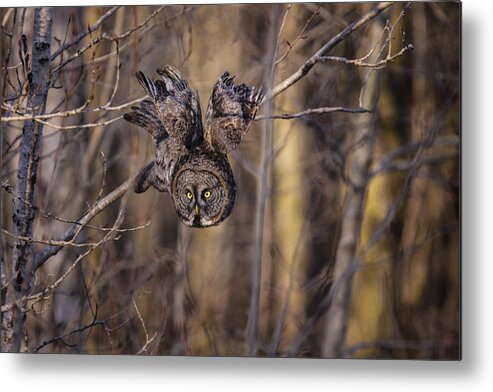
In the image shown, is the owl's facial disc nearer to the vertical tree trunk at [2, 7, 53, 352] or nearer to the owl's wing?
the owl's wing

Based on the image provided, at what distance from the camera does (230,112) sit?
260 cm

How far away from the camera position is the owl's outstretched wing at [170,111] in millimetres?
2613

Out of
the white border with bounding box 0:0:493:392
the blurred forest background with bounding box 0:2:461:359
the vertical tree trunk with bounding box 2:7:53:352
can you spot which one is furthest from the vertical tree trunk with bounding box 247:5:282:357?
the vertical tree trunk with bounding box 2:7:53:352

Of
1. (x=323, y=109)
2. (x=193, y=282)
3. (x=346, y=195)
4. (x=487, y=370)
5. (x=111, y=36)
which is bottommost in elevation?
(x=487, y=370)

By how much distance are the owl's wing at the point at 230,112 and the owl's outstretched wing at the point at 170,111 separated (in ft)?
0.19

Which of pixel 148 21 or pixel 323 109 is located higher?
pixel 148 21

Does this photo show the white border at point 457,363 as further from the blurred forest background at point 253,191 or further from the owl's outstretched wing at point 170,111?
the owl's outstretched wing at point 170,111

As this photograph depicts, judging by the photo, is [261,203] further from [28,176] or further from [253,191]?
[28,176]

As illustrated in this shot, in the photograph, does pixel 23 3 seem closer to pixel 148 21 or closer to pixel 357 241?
pixel 148 21

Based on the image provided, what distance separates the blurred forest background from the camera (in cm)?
254

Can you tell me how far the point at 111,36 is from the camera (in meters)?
2.64

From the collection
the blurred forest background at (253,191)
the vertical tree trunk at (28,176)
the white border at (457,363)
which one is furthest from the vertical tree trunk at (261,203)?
the vertical tree trunk at (28,176)

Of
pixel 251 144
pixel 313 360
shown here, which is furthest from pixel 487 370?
pixel 251 144

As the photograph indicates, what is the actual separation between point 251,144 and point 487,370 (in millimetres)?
920
